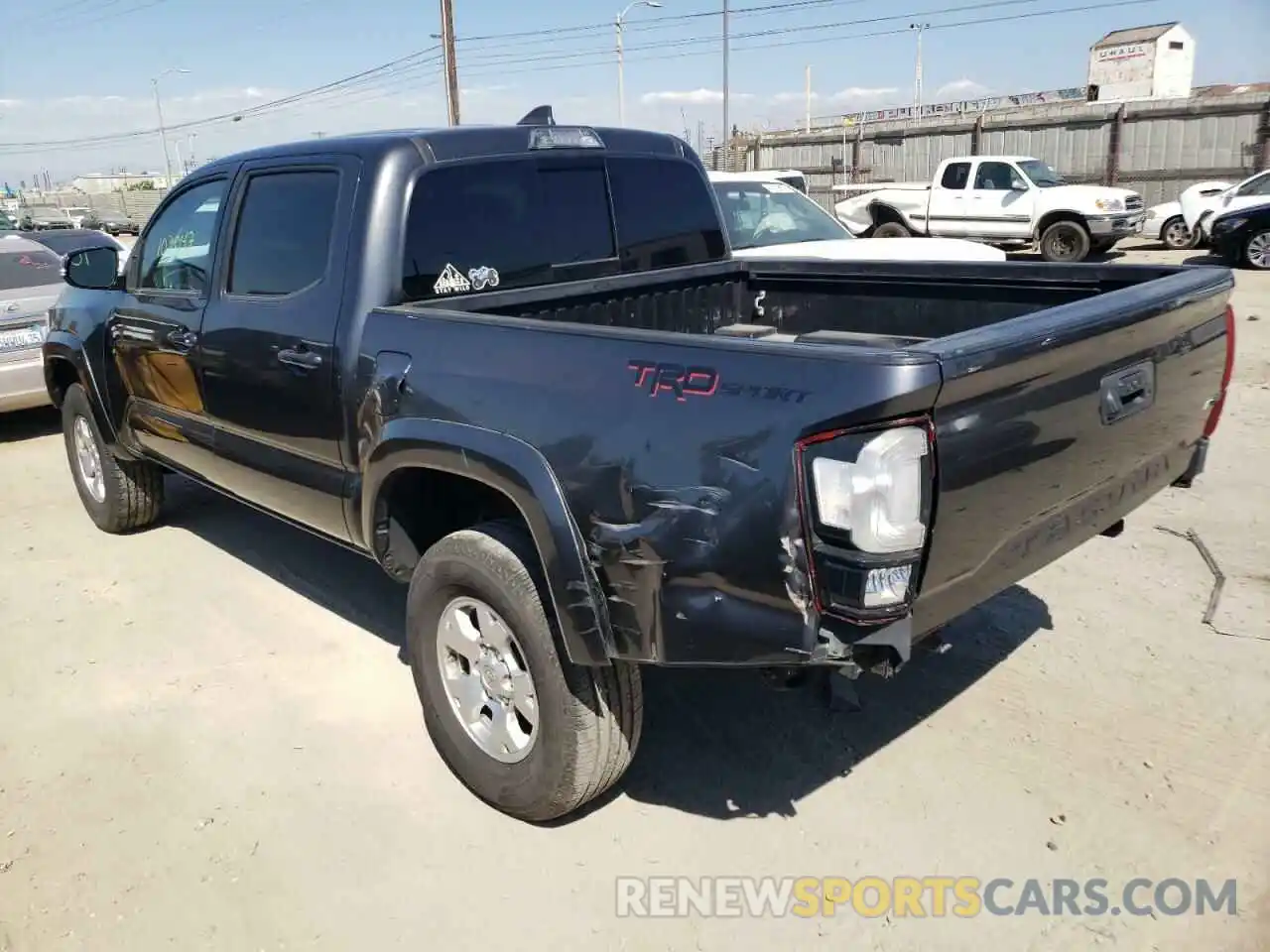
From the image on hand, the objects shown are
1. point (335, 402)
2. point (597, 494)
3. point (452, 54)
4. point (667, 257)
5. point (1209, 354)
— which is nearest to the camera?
point (597, 494)

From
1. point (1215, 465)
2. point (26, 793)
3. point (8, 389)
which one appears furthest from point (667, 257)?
point (8, 389)

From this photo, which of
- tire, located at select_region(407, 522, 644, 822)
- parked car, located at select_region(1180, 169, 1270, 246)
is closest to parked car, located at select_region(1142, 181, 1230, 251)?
parked car, located at select_region(1180, 169, 1270, 246)

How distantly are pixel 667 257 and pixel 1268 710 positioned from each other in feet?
9.14

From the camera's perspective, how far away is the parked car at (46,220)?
40.6 m

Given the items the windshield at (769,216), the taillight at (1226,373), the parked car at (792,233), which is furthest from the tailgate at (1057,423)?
the windshield at (769,216)

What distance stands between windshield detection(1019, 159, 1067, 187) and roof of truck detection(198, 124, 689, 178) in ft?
53.0

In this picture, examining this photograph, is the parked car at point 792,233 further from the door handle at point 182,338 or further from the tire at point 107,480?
the door handle at point 182,338

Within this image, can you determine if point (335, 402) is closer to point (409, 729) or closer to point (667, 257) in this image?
point (409, 729)

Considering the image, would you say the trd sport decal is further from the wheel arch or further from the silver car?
the silver car

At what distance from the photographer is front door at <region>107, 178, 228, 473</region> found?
425 centimetres

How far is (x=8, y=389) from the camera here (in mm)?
8055

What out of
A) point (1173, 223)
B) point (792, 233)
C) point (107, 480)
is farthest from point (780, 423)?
point (1173, 223)

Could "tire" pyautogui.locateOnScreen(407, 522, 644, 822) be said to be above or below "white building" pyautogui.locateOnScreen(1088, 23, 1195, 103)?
below

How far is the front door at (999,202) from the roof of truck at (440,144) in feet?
51.8
